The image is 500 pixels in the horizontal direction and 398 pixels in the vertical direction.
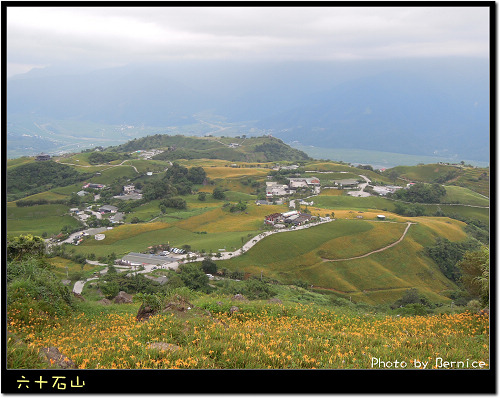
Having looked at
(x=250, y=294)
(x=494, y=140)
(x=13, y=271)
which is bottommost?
(x=250, y=294)

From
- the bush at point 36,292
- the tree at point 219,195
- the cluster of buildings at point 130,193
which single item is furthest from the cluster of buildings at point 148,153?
the bush at point 36,292

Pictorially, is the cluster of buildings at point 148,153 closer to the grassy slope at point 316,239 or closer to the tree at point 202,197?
the tree at point 202,197

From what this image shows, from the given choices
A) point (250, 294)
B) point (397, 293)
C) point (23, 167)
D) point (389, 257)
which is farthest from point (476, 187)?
point (23, 167)

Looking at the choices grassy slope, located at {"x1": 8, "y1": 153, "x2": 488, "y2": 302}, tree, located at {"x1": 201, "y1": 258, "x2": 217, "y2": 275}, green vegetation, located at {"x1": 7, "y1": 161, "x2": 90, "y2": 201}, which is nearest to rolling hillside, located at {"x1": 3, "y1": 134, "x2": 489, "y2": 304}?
grassy slope, located at {"x1": 8, "y1": 153, "x2": 488, "y2": 302}

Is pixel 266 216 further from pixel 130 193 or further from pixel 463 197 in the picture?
pixel 463 197

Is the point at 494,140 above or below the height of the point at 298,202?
above

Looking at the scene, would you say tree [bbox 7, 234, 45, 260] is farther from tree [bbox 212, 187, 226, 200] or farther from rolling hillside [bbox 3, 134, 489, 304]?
tree [bbox 212, 187, 226, 200]

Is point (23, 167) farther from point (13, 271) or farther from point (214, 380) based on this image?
point (214, 380)
